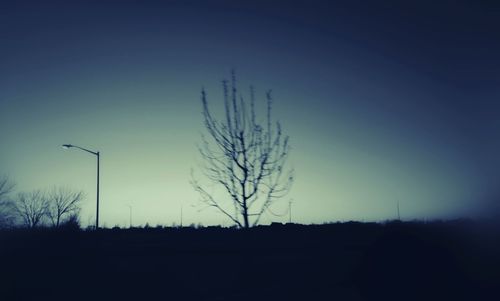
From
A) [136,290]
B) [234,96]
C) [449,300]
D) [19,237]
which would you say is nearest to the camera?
[449,300]

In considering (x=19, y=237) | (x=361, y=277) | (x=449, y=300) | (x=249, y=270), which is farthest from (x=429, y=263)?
(x=19, y=237)

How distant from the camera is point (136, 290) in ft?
44.6

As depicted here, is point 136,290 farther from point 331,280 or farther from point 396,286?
point 396,286

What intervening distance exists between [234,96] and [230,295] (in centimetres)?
600

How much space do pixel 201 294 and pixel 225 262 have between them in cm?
616

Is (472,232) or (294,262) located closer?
(472,232)

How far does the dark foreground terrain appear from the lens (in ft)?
26.3

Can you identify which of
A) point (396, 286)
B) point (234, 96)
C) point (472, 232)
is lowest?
point (396, 286)

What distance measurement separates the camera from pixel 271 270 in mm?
17484

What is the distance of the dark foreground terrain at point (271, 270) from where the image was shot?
8016 millimetres

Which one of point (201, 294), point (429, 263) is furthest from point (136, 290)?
point (429, 263)

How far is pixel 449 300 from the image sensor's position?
25.5 ft

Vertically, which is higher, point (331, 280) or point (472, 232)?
point (472, 232)

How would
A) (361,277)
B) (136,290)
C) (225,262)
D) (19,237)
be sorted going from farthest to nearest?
(19,237) < (225,262) < (136,290) < (361,277)
